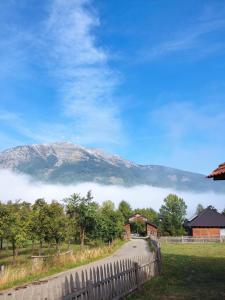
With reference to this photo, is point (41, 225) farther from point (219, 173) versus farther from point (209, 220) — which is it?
point (209, 220)

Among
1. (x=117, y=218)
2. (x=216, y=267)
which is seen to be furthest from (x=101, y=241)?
(x=216, y=267)

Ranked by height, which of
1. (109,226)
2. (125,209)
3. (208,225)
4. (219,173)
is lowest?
(208,225)

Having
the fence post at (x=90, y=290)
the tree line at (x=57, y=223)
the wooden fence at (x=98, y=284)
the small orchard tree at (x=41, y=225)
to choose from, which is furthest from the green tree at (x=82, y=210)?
the fence post at (x=90, y=290)

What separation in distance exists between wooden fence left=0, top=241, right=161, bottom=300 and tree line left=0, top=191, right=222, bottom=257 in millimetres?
14022

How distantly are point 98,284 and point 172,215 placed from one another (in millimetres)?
79360

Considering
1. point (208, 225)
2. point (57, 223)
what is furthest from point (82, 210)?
point (208, 225)

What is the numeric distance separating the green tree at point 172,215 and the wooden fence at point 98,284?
67.8 metres

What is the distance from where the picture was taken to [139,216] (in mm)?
102812

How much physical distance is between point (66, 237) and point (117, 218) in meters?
26.4

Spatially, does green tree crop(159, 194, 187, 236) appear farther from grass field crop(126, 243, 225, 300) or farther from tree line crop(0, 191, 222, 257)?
grass field crop(126, 243, 225, 300)

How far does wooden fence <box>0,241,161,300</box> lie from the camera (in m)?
10.8

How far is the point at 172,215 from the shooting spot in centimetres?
8969

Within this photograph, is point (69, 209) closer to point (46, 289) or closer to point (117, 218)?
point (117, 218)

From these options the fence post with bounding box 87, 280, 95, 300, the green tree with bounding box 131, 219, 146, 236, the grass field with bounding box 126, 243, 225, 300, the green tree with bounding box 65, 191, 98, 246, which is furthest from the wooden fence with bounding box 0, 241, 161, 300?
the green tree with bounding box 131, 219, 146, 236
